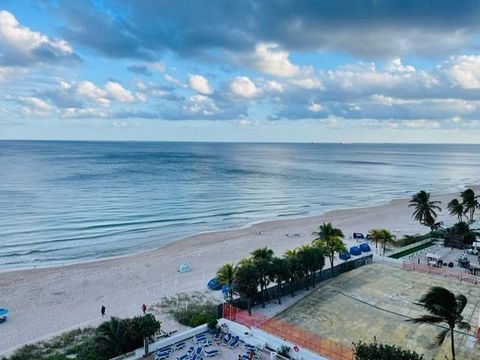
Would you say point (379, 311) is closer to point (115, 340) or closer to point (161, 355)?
point (161, 355)

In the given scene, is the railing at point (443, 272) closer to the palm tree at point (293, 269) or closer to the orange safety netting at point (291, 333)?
the palm tree at point (293, 269)

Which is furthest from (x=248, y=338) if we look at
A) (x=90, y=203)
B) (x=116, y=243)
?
(x=90, y=203)

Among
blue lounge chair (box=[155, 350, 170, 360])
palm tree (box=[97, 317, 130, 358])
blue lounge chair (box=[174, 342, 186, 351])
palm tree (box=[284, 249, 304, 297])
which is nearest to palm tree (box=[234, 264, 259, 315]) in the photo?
palm tree (box=[284, 249, 304, 297])

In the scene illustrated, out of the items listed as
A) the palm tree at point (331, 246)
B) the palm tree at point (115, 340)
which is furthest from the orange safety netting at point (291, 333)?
Answer: the palm tree at point (331, 246)

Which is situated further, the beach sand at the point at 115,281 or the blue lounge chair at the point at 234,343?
the beach sand at the point at 115,281

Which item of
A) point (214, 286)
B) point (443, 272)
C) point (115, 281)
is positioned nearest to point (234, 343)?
point (214, 286)

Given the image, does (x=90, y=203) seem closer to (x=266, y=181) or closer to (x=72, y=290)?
(x=72, y=290)

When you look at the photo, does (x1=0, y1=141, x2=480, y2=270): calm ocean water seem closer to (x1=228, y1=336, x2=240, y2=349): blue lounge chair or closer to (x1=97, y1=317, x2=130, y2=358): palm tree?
(x1=97, y1=317, x2=130, y2=358): palm tree
